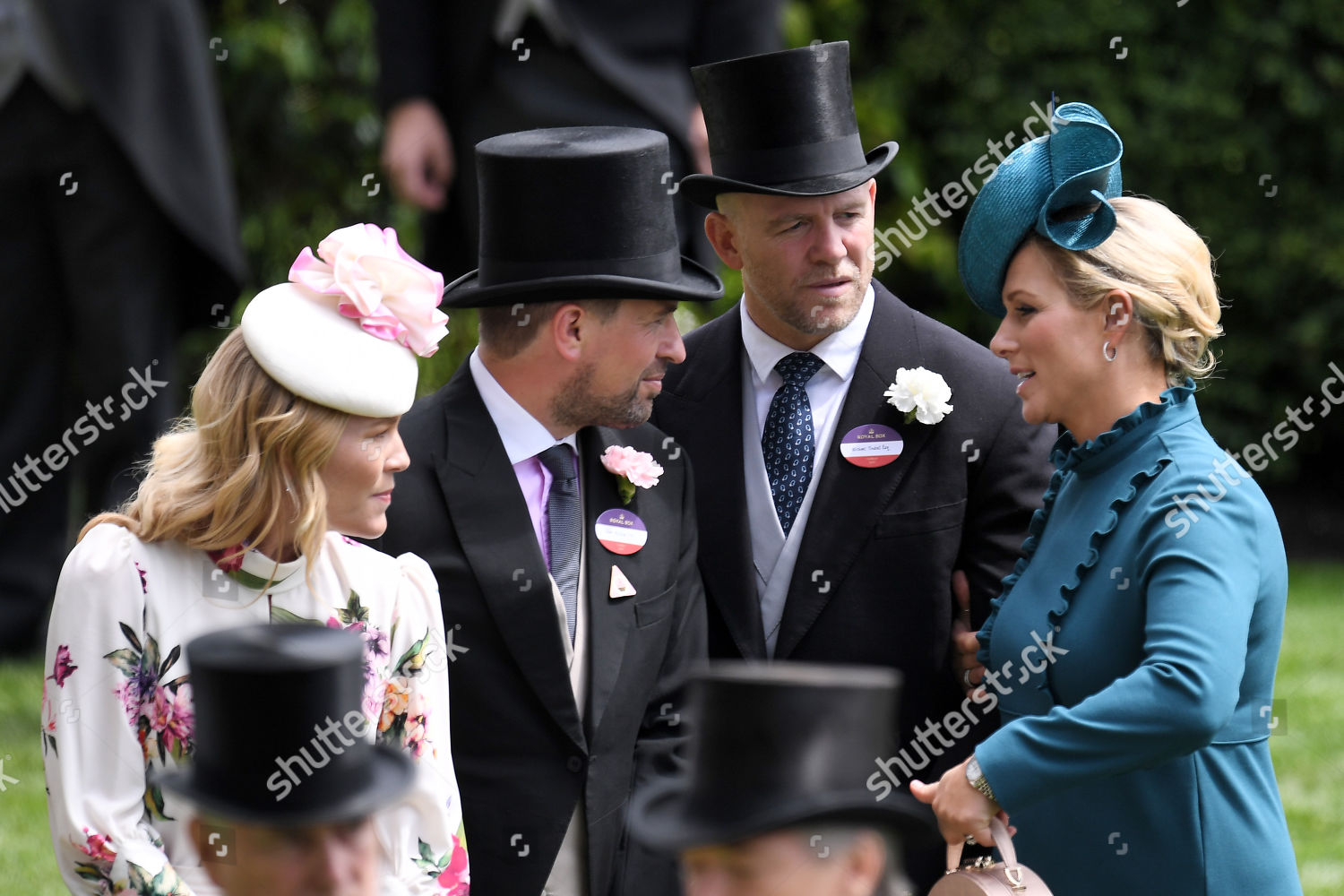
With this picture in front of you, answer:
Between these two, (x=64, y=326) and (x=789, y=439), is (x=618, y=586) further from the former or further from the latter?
(x=64, y=326)

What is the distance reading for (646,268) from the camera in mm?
3447

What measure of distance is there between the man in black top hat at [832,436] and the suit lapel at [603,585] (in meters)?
0.29

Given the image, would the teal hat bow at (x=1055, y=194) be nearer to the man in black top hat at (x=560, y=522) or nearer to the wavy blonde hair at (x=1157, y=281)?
the wavy blonde hair at (x=1157, y=281)

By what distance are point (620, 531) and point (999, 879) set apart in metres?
1.03

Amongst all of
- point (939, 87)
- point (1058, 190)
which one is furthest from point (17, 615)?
point (939, 87)

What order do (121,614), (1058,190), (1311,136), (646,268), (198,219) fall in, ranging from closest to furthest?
(121,614) → (1058,190) → (646,268) → (198,219) → (1311,136)

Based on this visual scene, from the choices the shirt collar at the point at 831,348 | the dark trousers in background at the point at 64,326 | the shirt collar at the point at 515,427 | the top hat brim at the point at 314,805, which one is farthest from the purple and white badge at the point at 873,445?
the dark trousers in background at the point at 64,326

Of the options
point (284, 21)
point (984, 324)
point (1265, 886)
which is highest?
point (1265, 886)

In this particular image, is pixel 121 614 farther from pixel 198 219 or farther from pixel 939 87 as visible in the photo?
pixel 939 87

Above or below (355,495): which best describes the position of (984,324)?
below

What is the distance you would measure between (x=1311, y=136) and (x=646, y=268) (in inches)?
208

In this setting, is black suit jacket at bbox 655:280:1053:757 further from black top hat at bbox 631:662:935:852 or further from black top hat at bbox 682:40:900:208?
black top hat at bbox 631:662:935:852

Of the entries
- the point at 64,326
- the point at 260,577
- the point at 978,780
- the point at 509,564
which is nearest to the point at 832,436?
the point at 509,564

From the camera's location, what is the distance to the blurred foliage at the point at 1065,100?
25.5ft
